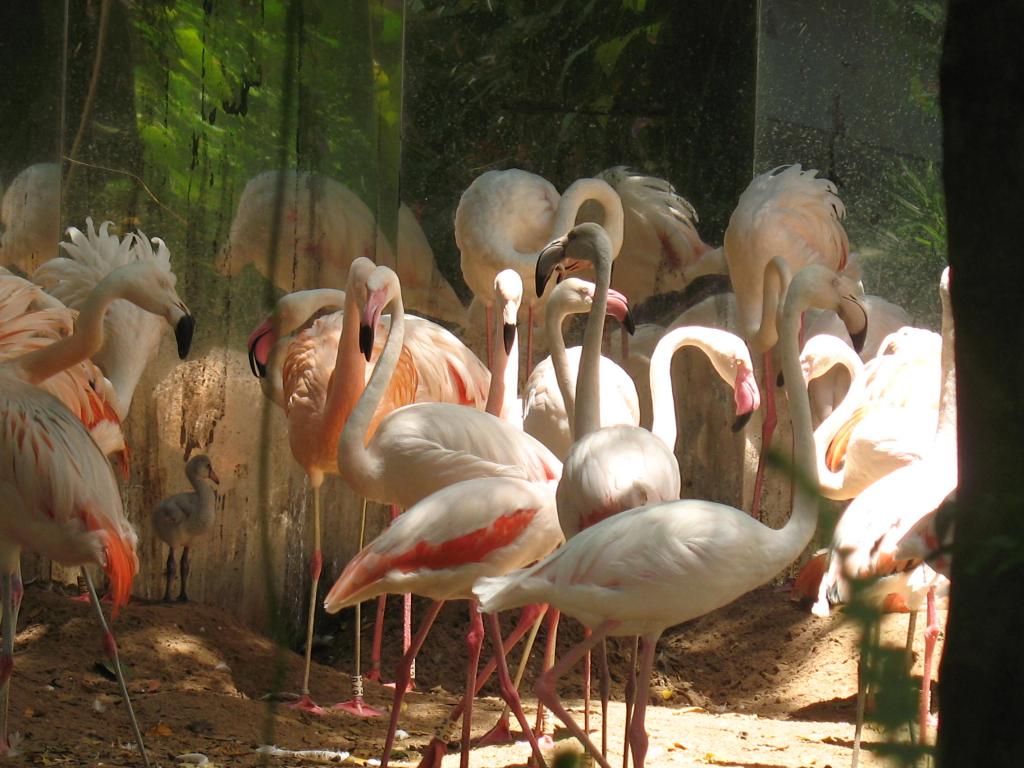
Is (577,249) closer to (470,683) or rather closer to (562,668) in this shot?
(470,683)

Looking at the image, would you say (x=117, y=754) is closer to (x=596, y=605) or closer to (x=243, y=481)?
(x=596, y=605)

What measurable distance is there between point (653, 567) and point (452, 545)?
Answer: 2.32 ft

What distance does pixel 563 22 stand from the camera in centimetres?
635

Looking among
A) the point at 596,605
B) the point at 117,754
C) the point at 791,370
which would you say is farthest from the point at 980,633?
the point at 117,754

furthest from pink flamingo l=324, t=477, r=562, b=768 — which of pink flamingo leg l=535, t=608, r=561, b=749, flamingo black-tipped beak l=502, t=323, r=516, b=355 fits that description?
flamingo black-tipped beak l=502, t=323, r=516, b=355

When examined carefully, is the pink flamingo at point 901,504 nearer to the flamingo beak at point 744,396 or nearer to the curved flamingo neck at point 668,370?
the curved flamingo neck at point 668,370

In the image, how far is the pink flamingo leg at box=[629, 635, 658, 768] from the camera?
11.4 feet

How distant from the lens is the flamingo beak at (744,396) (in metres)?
5.02

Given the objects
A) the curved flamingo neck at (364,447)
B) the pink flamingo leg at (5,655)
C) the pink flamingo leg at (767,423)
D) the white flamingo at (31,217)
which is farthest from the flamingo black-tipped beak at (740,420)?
the white flamingo at (31,217)

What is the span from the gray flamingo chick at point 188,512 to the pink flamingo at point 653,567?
8.02 ft

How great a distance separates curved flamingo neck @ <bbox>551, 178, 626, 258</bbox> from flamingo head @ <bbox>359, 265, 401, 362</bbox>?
128 centimetres

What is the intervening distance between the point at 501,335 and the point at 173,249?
157 cm

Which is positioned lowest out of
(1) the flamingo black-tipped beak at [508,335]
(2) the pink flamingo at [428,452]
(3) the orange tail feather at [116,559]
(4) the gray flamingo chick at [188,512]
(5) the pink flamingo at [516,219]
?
(3) the orange tail feather at [116,559]

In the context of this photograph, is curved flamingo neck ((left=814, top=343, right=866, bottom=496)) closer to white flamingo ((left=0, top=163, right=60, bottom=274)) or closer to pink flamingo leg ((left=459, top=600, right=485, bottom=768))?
pink flamingo leg ((left=459, top=600, right=485, bottom=768))
